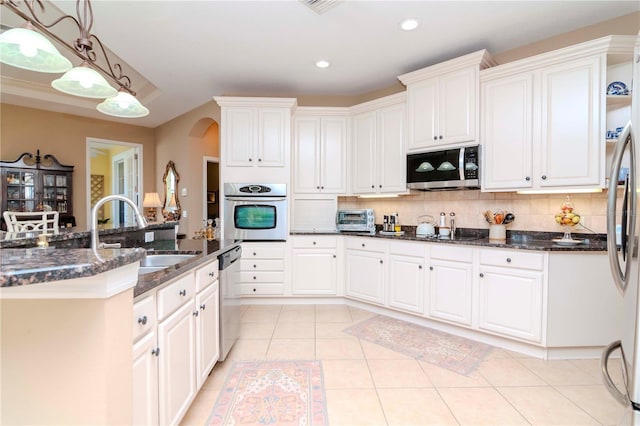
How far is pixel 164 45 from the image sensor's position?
290 cm

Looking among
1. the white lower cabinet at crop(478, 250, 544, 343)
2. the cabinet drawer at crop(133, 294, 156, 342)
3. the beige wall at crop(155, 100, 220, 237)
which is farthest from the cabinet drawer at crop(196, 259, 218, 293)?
the beige wall at crop(155, 100, 220, 237)

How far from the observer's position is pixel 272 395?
187 cm

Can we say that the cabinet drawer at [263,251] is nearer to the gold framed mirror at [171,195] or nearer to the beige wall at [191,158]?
the beige wall at [191,158]

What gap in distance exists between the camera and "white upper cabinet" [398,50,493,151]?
2.81 m

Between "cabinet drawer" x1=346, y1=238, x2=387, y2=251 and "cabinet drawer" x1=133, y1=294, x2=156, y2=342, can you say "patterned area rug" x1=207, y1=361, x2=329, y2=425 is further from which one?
"cabinet drawer" x1=346, y1=238, x2=387, y2=251

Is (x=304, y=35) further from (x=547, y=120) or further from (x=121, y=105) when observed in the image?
(x=547, y=120)

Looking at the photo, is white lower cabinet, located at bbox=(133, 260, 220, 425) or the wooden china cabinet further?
the wooden china cabinet

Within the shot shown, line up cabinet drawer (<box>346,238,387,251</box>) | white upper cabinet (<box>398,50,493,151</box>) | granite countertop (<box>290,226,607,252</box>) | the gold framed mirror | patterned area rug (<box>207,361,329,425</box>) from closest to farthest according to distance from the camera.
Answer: patterned area rug (<box>207,361,329,425</box>)
granite countertop (<box>290,226,607,252</box>)
white upper cabinet (<box>398,50,493,151</box>)
cabinet drawer (<box>346,238,387,251</box>)
the gold framed mirror

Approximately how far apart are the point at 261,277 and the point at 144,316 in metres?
2.44

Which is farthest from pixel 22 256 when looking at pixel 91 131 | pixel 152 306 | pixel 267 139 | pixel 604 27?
pixel 91 131

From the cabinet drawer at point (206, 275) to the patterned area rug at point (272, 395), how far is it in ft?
2.29

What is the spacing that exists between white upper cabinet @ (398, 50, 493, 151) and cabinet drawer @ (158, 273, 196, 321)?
2.57 metres

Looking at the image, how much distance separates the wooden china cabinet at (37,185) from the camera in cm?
436

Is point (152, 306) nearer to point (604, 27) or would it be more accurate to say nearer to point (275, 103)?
point (275, 103)
